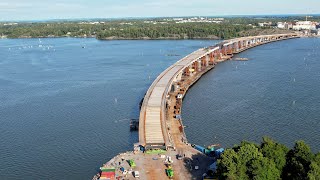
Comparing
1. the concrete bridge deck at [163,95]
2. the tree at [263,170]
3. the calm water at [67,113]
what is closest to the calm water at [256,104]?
the concrete bridge deck at [163,95]

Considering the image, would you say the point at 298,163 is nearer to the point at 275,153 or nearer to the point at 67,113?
the point at 275,153

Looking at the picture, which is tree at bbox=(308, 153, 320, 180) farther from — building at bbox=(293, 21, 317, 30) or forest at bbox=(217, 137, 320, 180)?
building at bbox=(293, 21, 317, 30)

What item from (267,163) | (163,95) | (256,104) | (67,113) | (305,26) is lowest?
(67,113)

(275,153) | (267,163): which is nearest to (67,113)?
(275,153)

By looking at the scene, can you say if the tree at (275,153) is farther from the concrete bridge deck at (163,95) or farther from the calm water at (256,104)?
the calm water at (256,104)

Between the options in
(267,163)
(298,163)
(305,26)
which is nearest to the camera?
(298,163)

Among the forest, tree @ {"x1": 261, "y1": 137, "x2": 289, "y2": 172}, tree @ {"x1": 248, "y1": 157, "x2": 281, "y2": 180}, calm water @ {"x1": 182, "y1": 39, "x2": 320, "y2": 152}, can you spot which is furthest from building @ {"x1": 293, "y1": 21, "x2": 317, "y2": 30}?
tree @ {"x1": 248, "y1": 157, "x2": 281, "y2": 180}

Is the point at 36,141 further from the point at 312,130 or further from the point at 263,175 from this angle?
the point at 312,130
